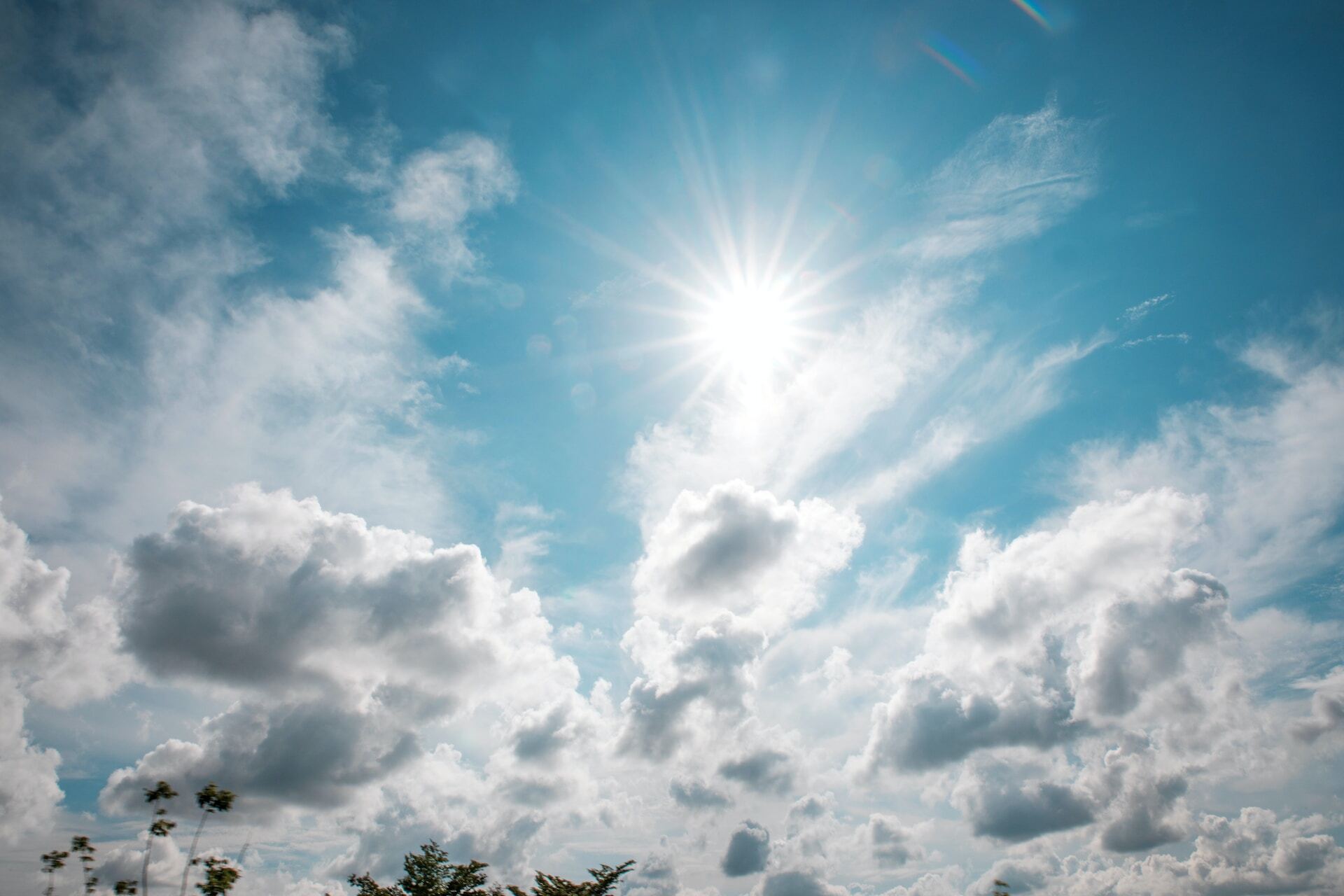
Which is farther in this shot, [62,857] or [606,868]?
[606,868]

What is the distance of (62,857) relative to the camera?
3569 cm

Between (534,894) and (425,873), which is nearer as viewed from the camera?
(534,894)

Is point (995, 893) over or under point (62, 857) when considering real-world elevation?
under

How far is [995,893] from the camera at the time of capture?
183ft

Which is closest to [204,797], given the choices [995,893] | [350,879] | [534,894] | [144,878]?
[144,878]

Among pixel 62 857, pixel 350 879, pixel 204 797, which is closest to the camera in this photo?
pixel 204 797

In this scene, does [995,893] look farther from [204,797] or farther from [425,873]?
[204,797]

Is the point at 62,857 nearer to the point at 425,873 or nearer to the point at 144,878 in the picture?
the point at 144,878

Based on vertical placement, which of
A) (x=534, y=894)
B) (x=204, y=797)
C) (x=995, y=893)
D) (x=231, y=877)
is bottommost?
(x=995, y=893)

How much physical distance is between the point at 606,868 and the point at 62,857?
37.7 metres

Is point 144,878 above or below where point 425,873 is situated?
above

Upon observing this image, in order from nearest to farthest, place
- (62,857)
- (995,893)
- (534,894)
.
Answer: (62,857) < (534,894) < (995,893)

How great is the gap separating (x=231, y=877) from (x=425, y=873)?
25900 mm

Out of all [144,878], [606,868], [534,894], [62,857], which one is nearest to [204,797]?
[144,878]
